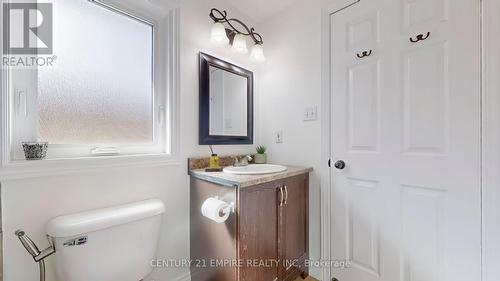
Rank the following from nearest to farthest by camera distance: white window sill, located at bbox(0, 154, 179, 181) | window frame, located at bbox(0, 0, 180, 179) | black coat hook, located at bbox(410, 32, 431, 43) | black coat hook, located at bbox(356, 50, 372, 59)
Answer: white window sill, located at bbox(0, 154, 179, 181)
window frame, located at bbox(0, 0, 180, 179)
black coat hook, located at bbox(410, 32, 431, 43)
black coat hook, located at bbox(356, 50, 372, 59)

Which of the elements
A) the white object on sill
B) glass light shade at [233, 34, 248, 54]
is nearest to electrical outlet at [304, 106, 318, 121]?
glass light shade at [233, 34, 248, 54]

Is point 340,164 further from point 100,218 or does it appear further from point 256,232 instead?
point 100,218

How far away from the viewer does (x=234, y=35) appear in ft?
5.74

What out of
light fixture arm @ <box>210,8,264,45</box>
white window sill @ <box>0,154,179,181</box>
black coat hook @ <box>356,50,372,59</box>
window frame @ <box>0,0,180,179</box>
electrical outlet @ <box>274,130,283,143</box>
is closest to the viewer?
white window sill @ <box>0,154,179,181</box>

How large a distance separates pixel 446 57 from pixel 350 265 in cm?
138

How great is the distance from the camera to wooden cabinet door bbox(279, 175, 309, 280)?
1.44 metres

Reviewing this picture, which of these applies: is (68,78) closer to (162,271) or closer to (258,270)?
(162,271)

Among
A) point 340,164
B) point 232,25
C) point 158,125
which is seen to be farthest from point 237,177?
point 232,25

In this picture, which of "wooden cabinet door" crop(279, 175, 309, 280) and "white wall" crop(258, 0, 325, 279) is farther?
Result: "white wall" crop(258, 0, 325, 279)

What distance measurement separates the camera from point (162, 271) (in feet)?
4.46

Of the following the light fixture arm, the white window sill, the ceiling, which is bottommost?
the white window sill

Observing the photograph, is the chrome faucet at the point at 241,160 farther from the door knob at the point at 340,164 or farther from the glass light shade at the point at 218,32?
the glass light shade at the point at 218,32

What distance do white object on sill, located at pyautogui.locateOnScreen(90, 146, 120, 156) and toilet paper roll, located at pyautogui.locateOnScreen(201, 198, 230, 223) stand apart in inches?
23.4

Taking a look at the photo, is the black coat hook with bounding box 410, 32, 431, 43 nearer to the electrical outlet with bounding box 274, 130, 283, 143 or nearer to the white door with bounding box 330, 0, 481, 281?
the white door with bounding box 330, 0, 481, 281
